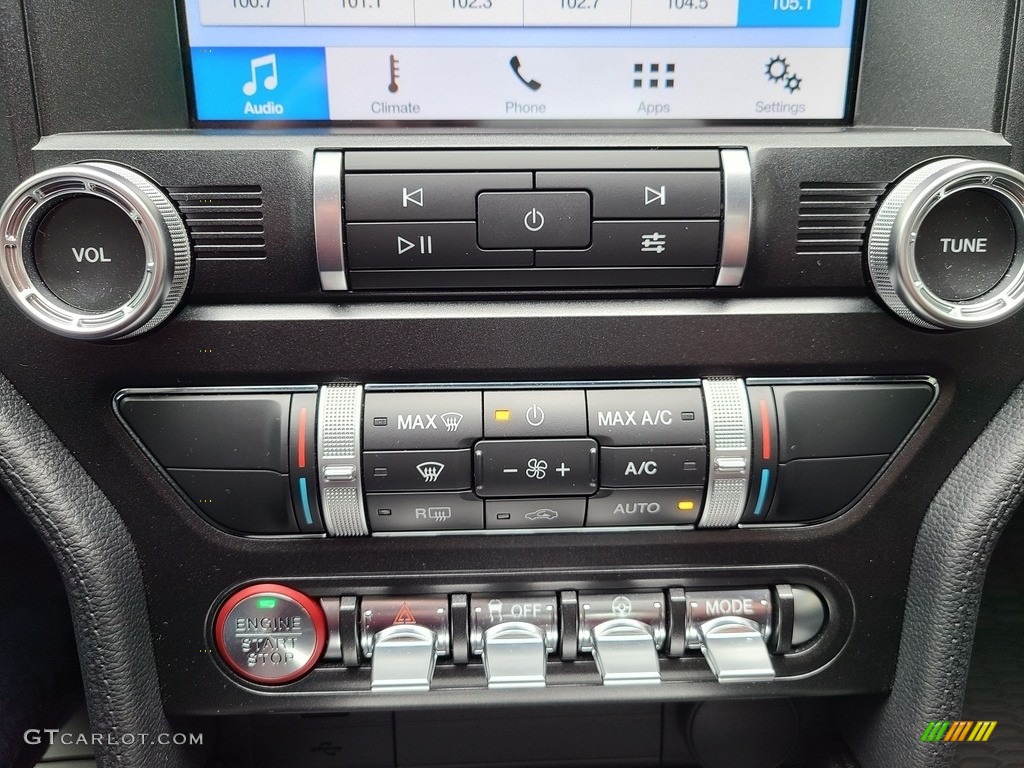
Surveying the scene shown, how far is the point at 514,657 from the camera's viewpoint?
2.31ft

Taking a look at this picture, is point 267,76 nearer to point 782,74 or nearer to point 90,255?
point 90,255

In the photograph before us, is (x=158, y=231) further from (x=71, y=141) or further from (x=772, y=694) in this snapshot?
(x=772, y=694)

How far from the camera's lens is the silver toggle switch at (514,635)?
27.5 inches

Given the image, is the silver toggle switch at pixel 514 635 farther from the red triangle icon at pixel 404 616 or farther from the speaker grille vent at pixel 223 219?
the speaker grille vent at pixel 223 219

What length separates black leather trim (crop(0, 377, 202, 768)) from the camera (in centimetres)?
67

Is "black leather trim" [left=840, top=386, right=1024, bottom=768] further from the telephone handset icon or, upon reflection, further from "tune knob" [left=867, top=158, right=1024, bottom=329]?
the telephone handset icon

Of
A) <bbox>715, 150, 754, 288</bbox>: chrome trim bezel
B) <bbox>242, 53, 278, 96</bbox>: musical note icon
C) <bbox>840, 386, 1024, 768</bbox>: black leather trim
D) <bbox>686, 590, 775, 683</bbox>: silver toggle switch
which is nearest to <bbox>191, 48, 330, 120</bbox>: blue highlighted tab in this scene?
<bbox>242, 53, 278, 96</bbox>: musical note icon

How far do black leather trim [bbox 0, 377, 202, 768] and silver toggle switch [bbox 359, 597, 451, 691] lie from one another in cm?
23

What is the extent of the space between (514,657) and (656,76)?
1.96ft

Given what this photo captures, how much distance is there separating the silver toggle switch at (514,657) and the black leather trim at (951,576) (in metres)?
0.39

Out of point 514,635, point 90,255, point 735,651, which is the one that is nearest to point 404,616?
point 514,635

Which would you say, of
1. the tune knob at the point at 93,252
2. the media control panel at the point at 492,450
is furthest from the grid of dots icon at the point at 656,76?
the tune knob at the point at 93,252

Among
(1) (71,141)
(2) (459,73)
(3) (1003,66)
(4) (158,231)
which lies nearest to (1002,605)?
(3) (1003,66)

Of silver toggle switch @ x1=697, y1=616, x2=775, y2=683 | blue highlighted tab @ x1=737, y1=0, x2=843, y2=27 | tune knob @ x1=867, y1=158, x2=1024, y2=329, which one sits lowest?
silver toggle switch @ x1=697, y1=616, x2=775, y2=683
